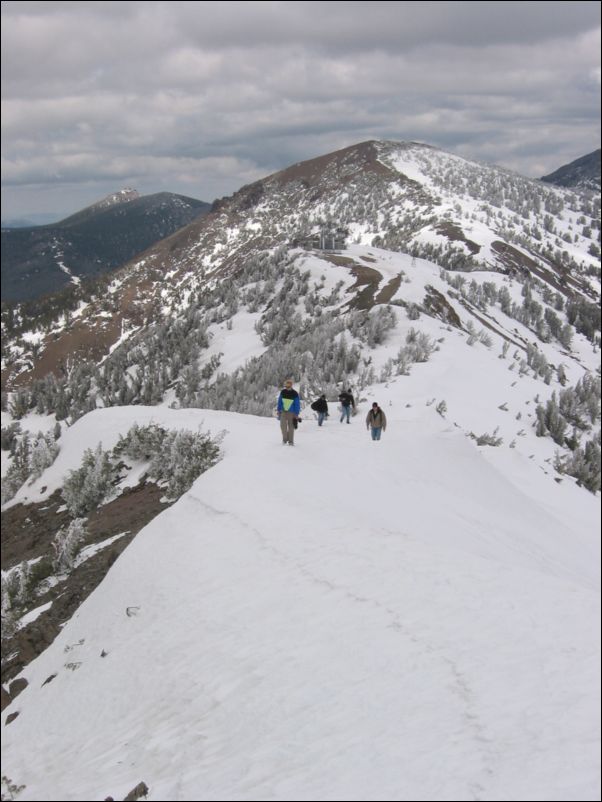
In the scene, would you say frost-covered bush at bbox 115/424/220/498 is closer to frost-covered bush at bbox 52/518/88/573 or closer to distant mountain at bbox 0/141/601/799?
distant mountain at bbox 0/141/601/799

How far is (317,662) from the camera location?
21.9 feet

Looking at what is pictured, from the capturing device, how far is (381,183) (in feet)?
341

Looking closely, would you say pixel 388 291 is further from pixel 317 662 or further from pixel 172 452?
pixel 317 662

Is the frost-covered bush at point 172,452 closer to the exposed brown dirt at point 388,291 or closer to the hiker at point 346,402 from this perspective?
the hiker at point 346,402


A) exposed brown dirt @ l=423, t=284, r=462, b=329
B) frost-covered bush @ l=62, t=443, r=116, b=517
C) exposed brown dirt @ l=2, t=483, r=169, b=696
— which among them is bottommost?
exposed brown dirt @ l=2, t=483, r=169, b=696

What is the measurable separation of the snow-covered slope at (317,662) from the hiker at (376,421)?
144 inches

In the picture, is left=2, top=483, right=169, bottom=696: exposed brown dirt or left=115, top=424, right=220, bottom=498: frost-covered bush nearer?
left=2, top=483, right=169, bottom=696: exposed brown dirt

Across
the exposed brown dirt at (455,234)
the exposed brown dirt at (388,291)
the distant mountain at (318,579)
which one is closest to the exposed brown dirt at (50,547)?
the distant mountain at (318,579)

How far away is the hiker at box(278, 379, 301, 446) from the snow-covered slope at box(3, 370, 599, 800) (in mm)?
2464

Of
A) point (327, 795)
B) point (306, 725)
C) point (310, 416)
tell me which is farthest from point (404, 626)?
point (310, 416)

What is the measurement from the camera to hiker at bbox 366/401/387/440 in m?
16.0

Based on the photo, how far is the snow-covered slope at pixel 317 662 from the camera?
212 inches

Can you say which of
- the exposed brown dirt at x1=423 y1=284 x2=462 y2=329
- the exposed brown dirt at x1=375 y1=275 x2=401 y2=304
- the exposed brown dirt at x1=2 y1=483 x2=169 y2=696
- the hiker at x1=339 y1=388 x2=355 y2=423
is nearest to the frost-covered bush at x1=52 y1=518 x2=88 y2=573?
the exposed brown dirt at x1=2 y1=483 x2=169 y2=696

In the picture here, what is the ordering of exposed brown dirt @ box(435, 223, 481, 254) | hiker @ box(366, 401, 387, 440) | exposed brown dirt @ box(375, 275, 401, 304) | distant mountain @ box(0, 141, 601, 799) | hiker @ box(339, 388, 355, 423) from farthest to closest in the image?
exposed brown dirt @ box(435, 223, 481, 254) → exposed brown dirt @ box(375, 275, 401, 304) → hiker @ box(339, 388, 355, 423) → hiker @ box(366, 401, 387, 440) → distant mountain @ box(0, 141, 601, 799)
